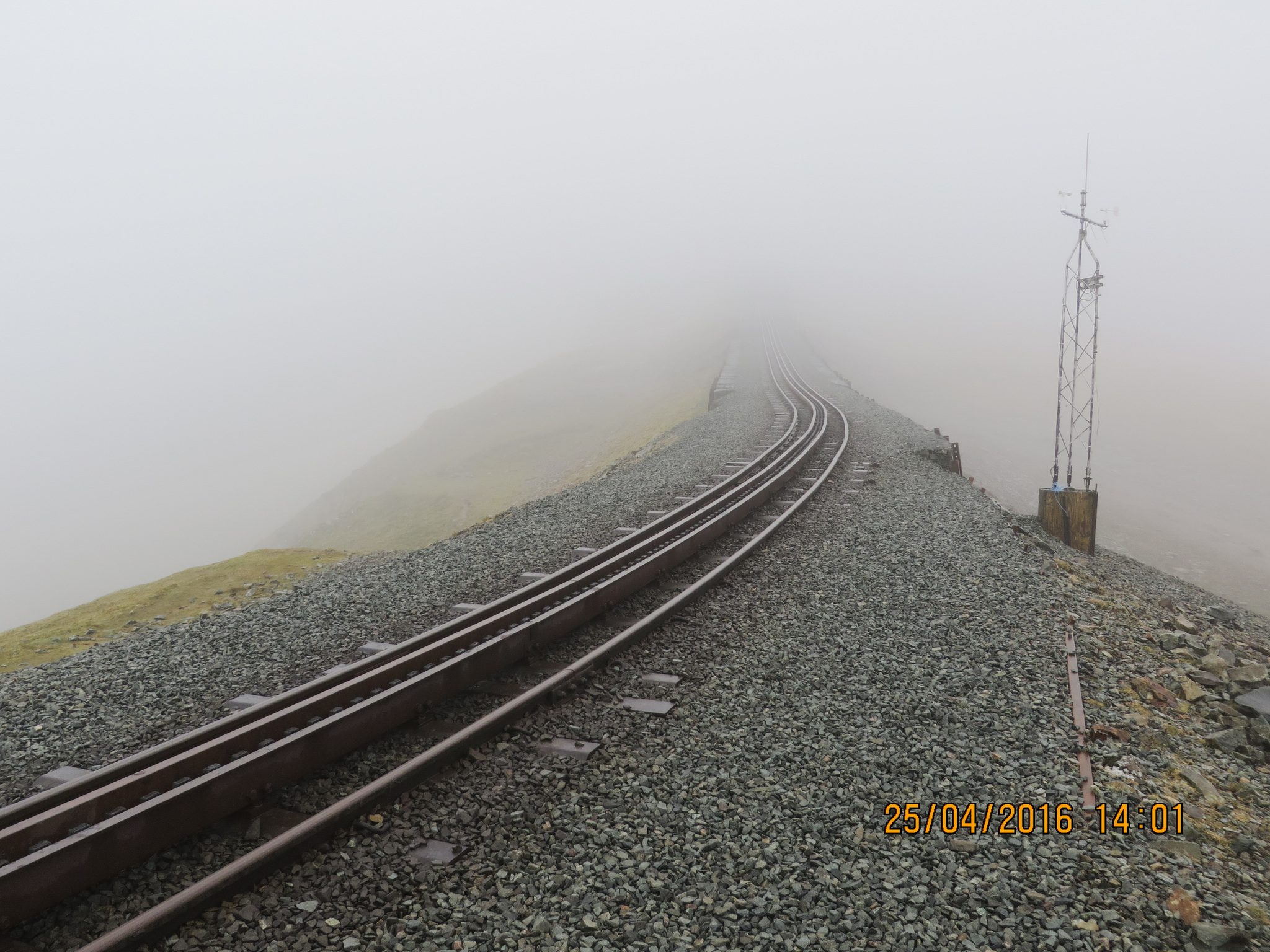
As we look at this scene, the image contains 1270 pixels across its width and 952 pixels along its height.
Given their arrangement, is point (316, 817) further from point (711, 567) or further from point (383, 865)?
point (711, 567)

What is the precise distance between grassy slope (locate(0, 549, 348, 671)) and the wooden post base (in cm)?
1469

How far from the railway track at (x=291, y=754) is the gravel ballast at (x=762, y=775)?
0.45 ft

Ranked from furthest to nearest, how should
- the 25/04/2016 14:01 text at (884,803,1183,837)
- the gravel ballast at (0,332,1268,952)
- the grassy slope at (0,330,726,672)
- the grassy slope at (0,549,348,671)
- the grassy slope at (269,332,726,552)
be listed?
the grassy slope at (269,332,726,552), the grassy slope at (0,330,726,672), the grassy slope at (0,549,348,671), the 25/04/2016 14:01 text at (884,803,1183,837), the gravel ballast at (0,332,1268,952)

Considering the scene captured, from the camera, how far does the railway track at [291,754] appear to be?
3.91m

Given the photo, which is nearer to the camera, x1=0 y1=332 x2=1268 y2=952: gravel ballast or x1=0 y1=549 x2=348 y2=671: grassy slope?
x1=0 y1=332 x2=1268 y2=952: gravel ballast

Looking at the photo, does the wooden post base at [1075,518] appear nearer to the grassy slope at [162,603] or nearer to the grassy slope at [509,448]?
the grassy slope at [162,603]

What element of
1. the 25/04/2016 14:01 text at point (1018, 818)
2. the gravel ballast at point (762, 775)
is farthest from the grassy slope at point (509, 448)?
the 25/04/2016 14:01 text at point (1018, 818)

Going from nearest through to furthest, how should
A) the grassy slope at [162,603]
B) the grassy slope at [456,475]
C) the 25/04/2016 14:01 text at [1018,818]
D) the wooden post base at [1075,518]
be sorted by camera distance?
the 25/04/2016 14:01 text at [1018,818] → the grassy slope at [162,603] → the grassy slope at [456,475] → the wooden post base at [1075,518]

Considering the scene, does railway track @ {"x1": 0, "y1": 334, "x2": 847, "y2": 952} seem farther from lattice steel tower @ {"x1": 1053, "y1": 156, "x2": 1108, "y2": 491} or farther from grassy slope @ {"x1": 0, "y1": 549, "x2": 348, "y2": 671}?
lattice steel tower @ {"x1": 1053, "y1": 156, "x2": 1108, "y2": 491}

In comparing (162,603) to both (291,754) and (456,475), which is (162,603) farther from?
(456,475)

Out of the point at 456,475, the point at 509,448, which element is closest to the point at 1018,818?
the point at 456,475

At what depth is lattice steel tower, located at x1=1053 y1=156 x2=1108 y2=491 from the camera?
16016mm

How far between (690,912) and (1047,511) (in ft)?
47.4

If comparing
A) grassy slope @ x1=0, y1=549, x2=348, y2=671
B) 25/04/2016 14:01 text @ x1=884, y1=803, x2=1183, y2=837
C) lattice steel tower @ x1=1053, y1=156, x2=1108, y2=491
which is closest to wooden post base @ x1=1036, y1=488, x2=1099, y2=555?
lattice steel tower @ x1=1053, y1=156, x2=1108, y2=491
